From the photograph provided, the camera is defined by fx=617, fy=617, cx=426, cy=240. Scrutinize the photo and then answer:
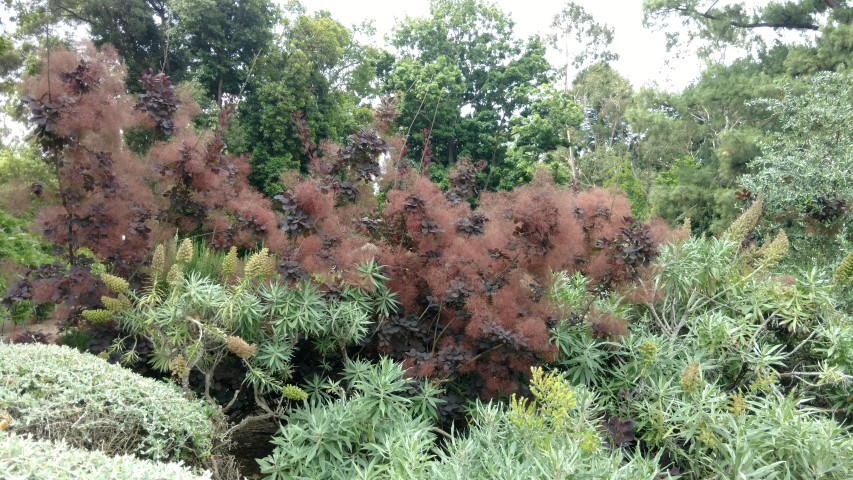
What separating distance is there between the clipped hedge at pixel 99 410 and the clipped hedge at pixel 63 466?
2.42 feet

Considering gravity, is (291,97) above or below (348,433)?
above

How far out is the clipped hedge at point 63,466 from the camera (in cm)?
175

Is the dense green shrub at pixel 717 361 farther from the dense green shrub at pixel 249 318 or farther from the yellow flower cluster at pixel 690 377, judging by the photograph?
the dense green shrub at pixel 249 318

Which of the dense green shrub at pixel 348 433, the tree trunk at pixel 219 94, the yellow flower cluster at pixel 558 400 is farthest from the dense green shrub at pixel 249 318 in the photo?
the tree trunk at pixel 219 94

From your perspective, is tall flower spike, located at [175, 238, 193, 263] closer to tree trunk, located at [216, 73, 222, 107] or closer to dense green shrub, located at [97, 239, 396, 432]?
dense green shrub, located at [97, 239, 396, 432]

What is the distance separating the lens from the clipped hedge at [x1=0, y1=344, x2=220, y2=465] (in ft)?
8.91

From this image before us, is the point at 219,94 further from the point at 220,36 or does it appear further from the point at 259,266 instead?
the point at 259,266

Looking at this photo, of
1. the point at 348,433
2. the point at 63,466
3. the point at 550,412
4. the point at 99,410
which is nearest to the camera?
the point at 63,466

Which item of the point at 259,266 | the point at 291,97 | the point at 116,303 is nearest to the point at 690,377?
the point at 259,266

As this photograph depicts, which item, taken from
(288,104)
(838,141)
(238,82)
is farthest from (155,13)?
(838,141)

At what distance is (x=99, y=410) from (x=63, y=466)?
3.37ft

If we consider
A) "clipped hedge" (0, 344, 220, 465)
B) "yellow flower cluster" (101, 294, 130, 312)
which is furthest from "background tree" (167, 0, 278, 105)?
"clipped hedge" (0, 344, 220, 465)

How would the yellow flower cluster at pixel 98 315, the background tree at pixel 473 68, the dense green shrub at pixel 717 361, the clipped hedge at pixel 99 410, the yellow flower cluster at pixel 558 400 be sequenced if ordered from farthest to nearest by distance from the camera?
the background tree at pixel 473 68
the yellow flower cluster at pixel 98 315
the dense green shrub at pixel 717 361
the clipped hedge at pixel 99 410
the yellow flower cluster at pixel 558 400

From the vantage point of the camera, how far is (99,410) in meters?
2.79
